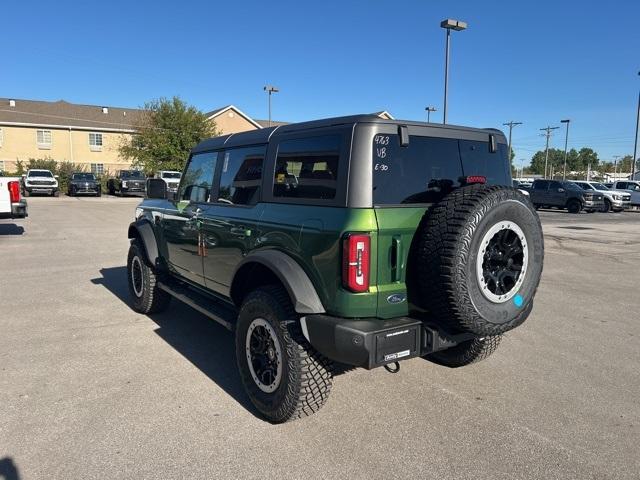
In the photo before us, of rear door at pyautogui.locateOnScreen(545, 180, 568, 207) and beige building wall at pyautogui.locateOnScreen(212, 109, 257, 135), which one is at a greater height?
beige building wall at pyautogui.locateOnScreen(212, 109, 257, 135)

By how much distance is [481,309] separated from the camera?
292cm

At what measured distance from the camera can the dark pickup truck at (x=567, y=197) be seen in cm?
2541

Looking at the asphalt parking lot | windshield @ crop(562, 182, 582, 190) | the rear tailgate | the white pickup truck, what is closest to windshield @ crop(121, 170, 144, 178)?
the white pickup truck

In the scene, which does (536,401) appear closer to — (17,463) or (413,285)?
(413,285)

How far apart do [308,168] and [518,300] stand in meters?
1.62

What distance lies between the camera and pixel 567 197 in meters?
25.8

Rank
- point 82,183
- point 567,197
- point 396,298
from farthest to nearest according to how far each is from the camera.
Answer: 1. point 82,183
2. point 567,197
3. point 396,298

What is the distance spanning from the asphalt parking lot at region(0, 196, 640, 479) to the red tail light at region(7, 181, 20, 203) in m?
6.04

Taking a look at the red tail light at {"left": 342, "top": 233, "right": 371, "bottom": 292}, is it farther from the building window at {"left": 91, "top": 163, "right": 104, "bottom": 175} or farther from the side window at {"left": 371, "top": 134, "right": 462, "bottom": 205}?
the building window at {"left": 91, "top": 163, "right": 104, "bottom": 175}

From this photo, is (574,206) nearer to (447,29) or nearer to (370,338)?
(447,29)

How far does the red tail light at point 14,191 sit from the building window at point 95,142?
38.2 metres

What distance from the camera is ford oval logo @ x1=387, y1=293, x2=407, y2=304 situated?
2.98m

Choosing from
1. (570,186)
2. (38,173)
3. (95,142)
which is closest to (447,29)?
(570,186)

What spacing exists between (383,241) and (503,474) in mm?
1455
